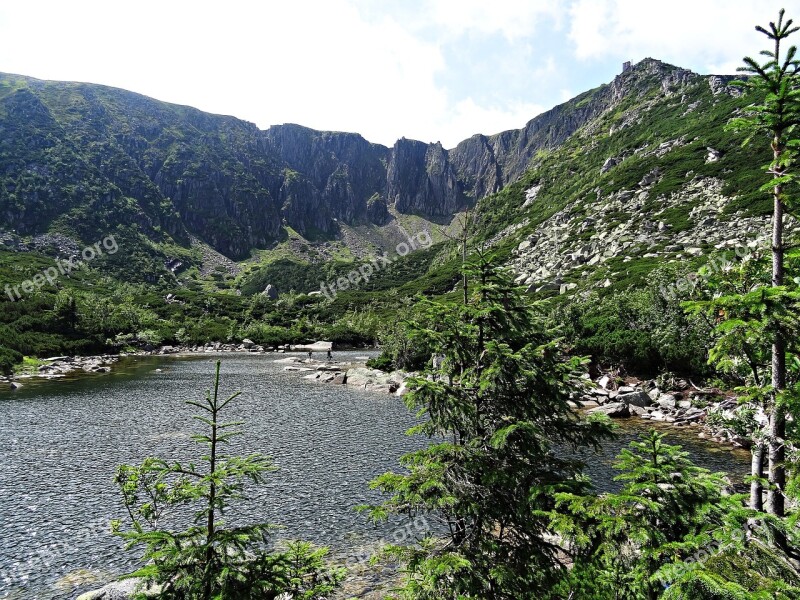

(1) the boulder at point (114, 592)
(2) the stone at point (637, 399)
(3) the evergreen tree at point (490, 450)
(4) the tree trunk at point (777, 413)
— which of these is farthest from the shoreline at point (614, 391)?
(1) the boulder at point (114, 592)

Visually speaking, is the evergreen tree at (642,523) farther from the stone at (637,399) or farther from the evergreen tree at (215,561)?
the stone at (637,399)

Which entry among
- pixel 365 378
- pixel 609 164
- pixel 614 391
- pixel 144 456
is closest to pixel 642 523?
pixel 144 456

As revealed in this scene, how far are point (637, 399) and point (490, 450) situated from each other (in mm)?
39772

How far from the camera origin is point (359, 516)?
22.1m

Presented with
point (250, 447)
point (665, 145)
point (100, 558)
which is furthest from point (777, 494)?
point (665, 145)

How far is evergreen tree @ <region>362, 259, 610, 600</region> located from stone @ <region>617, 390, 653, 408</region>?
124ft

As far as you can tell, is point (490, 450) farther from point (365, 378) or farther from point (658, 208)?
point (658, 208)

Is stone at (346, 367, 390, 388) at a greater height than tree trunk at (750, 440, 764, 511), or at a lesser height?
lesser

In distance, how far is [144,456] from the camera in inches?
1201

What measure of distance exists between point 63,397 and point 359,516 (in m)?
47.9

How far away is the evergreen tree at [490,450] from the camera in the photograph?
26.4 feet

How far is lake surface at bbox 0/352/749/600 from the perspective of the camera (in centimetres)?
1816

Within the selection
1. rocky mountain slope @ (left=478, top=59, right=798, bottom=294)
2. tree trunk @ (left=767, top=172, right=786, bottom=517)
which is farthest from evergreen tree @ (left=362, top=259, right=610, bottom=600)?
rocky mountain slope @ (left=478, top=59, right=798, bottom=294)

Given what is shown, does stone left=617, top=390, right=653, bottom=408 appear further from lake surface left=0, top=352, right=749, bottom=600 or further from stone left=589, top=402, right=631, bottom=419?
lake surface left=0, top=352, right=749, bottom=600
